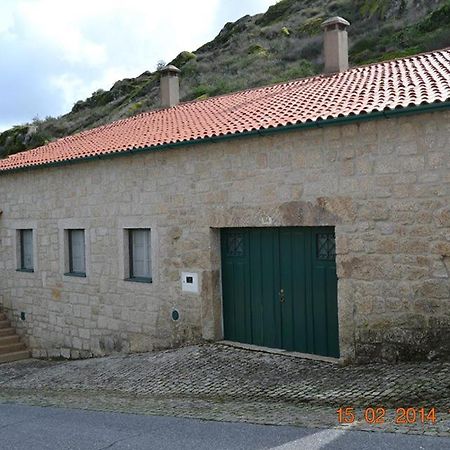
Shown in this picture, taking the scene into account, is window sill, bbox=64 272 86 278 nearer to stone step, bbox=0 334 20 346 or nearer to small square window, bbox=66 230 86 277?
small square window, bbox=66 230 86 277

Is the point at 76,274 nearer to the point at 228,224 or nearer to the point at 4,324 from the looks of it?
the point at 4,324

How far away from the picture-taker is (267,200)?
340 inches

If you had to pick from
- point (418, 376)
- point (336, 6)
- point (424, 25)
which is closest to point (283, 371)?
point (418, 376)

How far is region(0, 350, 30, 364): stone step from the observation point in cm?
1325

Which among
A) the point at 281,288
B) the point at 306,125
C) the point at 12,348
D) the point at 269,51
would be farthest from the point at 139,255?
the point at 269,51

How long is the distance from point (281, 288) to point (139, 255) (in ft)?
10.6

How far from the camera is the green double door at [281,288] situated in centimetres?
837

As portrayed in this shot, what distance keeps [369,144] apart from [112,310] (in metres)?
6.00

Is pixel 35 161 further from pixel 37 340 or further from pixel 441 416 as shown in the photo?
pixel 441 416

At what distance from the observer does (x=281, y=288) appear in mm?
8836

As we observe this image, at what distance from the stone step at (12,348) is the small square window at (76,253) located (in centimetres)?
269

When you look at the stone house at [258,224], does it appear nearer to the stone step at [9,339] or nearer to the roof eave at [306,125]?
the roof eave at [306,125]

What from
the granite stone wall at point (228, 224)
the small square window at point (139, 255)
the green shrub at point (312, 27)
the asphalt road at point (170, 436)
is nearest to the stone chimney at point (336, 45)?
the granite stone wall at point (228, 224)

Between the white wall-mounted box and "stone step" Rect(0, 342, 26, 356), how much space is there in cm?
581
